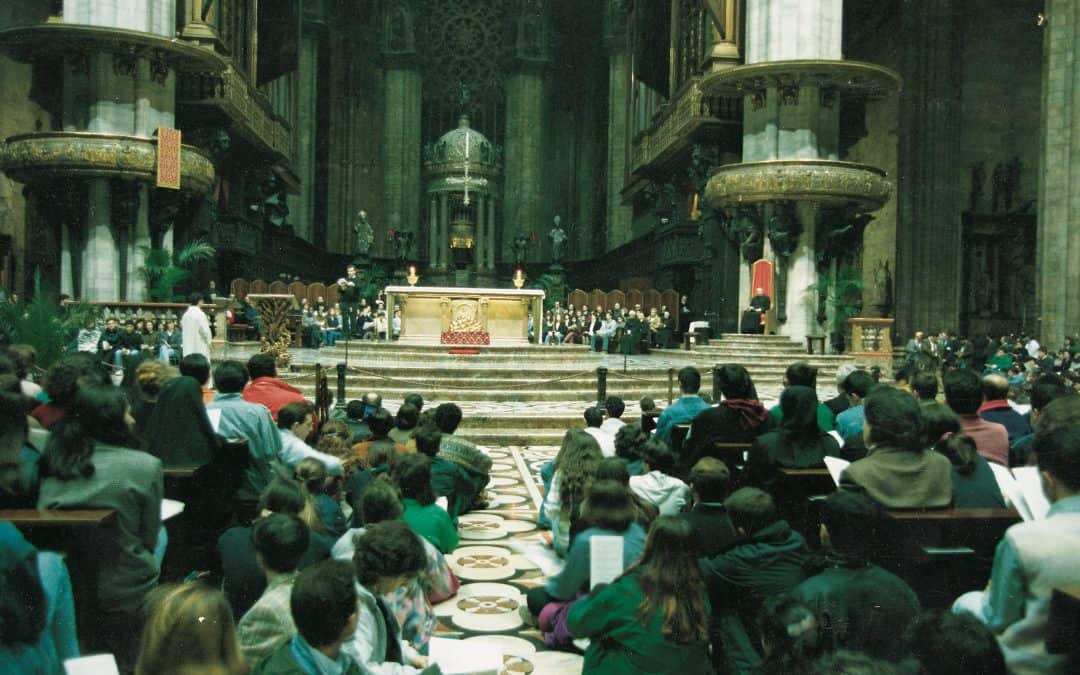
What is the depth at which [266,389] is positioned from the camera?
675cm

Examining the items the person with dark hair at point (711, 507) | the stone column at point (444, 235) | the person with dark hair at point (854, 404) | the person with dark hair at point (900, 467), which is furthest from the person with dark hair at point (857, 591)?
the stone column at point (444, 235)

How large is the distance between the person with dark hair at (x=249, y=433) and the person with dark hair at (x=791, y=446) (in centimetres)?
285

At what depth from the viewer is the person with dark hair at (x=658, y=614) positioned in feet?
10.4

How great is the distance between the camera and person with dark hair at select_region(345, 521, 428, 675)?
10.7 feet

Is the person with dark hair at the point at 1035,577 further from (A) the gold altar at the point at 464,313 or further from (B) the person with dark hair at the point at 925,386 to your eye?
(A) the gold altar at the point at 464,313

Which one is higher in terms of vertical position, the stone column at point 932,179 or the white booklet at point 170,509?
the stone column at point 932,179

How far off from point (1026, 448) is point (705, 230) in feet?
62.0

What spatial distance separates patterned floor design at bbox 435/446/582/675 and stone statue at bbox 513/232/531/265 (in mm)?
26595

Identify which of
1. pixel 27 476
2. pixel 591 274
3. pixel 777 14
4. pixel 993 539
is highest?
pixel 777 14

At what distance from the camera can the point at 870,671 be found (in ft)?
6.10

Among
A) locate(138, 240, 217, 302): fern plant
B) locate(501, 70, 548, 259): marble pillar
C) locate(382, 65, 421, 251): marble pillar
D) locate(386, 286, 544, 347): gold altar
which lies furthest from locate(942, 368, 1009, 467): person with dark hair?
locate(382, 65, 421, 251): marble pillar

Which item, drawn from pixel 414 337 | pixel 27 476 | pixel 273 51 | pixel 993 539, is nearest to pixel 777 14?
pixel 414 337

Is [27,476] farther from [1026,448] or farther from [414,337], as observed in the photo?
[414,337]

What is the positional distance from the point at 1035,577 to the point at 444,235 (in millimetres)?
32895
